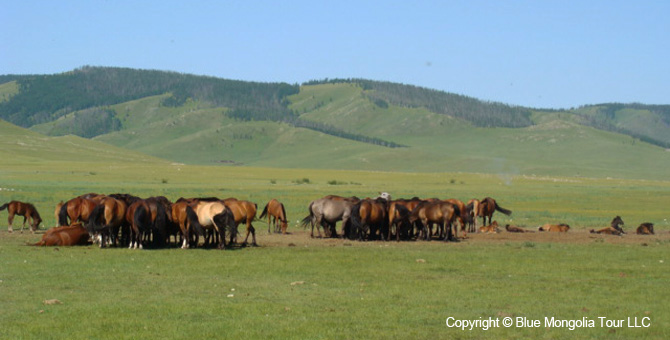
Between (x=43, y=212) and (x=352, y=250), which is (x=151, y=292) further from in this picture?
(x=43, y=212)

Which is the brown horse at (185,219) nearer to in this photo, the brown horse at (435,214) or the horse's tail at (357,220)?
the horse's tail at (357,220)

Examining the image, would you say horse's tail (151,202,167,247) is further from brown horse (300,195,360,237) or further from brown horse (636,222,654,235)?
brown horse (636,222,654,235)

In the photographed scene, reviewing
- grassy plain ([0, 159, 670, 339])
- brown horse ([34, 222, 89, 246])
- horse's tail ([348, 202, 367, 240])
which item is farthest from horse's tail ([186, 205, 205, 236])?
horse's tail ([348, 202, 367, 240])

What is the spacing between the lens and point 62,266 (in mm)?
15633

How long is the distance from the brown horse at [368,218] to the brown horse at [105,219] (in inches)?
263

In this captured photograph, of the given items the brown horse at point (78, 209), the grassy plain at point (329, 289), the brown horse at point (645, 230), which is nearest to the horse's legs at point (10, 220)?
the grassy plain at point (329, 289)

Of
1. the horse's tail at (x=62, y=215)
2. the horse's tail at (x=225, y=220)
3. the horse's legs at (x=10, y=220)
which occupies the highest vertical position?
the horse's tail at (x=225, y=220)

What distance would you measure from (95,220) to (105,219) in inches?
A: 9.5

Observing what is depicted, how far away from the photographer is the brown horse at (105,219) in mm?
19406

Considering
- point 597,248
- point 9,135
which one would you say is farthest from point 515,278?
point 9,135

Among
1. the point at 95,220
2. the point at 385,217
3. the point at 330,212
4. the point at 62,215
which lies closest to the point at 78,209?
the point at 62,215

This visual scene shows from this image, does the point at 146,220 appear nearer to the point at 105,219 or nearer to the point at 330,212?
the point at 105,219

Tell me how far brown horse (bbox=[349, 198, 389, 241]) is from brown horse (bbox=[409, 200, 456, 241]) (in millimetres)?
873

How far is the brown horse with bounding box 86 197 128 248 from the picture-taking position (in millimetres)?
19406
